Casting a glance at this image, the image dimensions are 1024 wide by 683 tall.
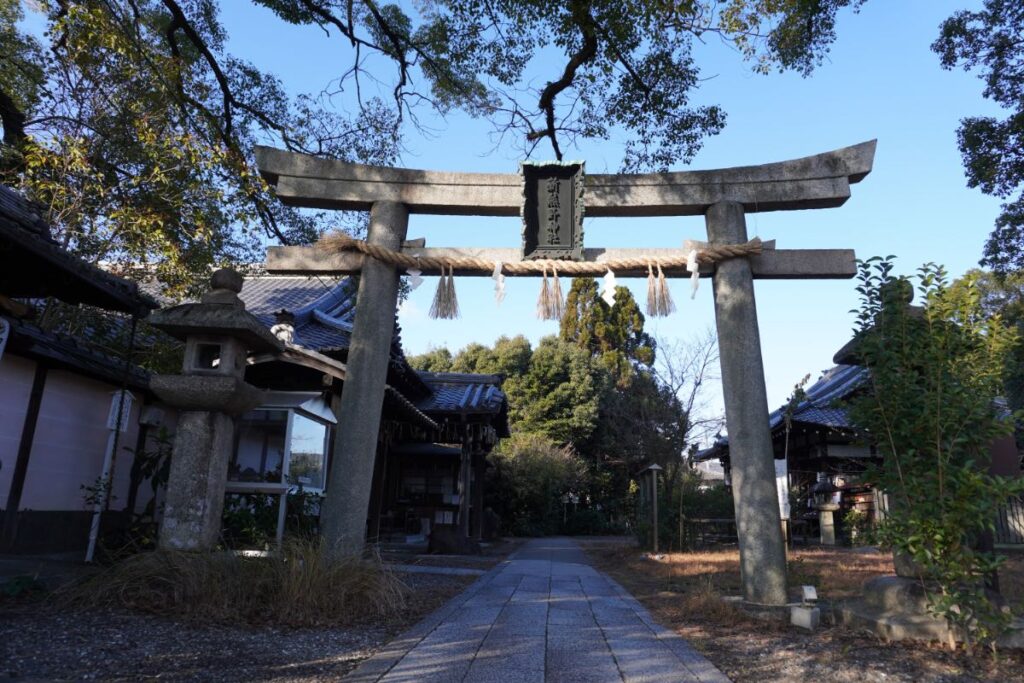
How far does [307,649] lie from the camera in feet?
14.0

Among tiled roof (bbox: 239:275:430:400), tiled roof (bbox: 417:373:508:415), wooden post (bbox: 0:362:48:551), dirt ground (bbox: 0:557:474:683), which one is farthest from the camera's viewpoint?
tiled roof (bbox: 417:373:508:415)

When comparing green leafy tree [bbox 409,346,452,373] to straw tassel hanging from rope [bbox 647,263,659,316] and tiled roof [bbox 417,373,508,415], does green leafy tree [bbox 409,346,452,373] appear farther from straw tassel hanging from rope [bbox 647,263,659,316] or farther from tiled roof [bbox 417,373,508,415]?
straw tassel hanging from rope [bbox 647,263,659,316]

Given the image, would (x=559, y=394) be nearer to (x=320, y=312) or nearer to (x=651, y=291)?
(x=320, y=312)

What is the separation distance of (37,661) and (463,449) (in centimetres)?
1178

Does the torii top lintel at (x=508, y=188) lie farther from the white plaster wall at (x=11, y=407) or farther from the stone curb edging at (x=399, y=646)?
the stone curb edging at (x=399, y=646)

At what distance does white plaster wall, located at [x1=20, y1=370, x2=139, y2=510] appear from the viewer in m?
7.57

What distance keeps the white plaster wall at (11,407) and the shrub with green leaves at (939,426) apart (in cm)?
837

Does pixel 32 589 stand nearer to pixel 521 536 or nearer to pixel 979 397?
pixel 979 397

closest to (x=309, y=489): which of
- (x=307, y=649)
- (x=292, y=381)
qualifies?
(x=292, y=381)

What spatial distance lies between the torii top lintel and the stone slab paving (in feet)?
13.5

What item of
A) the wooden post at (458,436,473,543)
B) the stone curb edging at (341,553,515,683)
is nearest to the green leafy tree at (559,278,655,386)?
the wooden post at (458,436,473,543)

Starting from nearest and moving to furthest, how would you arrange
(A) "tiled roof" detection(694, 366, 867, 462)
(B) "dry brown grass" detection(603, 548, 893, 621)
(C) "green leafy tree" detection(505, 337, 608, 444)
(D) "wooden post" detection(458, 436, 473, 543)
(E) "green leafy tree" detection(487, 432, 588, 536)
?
(B) "dry brown grass" detection(603, 548, 893, 621) < (D) "wooden post" detection(458, 436, 473, 543) < (A) "tiled roof" detection(694, 366, 867, 462) < (E) "green leafy tree" detection(487, 432, 588, 536) < (C) "green leafy tree" detection(505, 337, 608, 444)

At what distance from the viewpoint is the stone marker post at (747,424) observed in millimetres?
6000

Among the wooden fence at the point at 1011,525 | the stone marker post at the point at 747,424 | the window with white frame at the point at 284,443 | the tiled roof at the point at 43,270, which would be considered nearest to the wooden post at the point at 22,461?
the tiled roof at the point at 43,270
